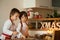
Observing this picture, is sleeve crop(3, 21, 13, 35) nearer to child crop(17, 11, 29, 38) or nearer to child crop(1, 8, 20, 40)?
child crop(1, 8, 20, 40)

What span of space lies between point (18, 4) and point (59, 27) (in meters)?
Result: 0.99

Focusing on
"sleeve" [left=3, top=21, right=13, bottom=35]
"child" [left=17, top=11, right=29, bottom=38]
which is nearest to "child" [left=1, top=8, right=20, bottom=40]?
"sleeve" [left=3, top=21, right=13, bottom=35]

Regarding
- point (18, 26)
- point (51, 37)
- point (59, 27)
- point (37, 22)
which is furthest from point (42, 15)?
point (18, 26)

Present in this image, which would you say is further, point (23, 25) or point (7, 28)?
point (23, 25)

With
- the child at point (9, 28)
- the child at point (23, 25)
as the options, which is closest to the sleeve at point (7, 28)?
the child at point (9, 28)

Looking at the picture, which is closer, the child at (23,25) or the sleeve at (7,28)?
the sleeve at (7,28)

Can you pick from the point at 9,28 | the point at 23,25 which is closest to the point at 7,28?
the point at 9,28

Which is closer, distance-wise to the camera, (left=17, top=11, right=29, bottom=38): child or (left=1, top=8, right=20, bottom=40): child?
(left=1, top=8, right=20, bottom=40): child

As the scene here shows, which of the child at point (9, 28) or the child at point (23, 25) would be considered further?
the child at point (23, 25)

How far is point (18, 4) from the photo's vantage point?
368 centimetres

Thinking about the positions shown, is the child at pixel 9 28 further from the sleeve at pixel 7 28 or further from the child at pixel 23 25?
the child at pixel 23 25

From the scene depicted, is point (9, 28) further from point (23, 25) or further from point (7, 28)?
point (23, 25)

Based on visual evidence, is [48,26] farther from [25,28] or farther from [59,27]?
[25,28]

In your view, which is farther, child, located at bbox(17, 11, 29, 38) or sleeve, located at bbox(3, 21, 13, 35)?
child, located at bbox(17, 11, 29, 38)
